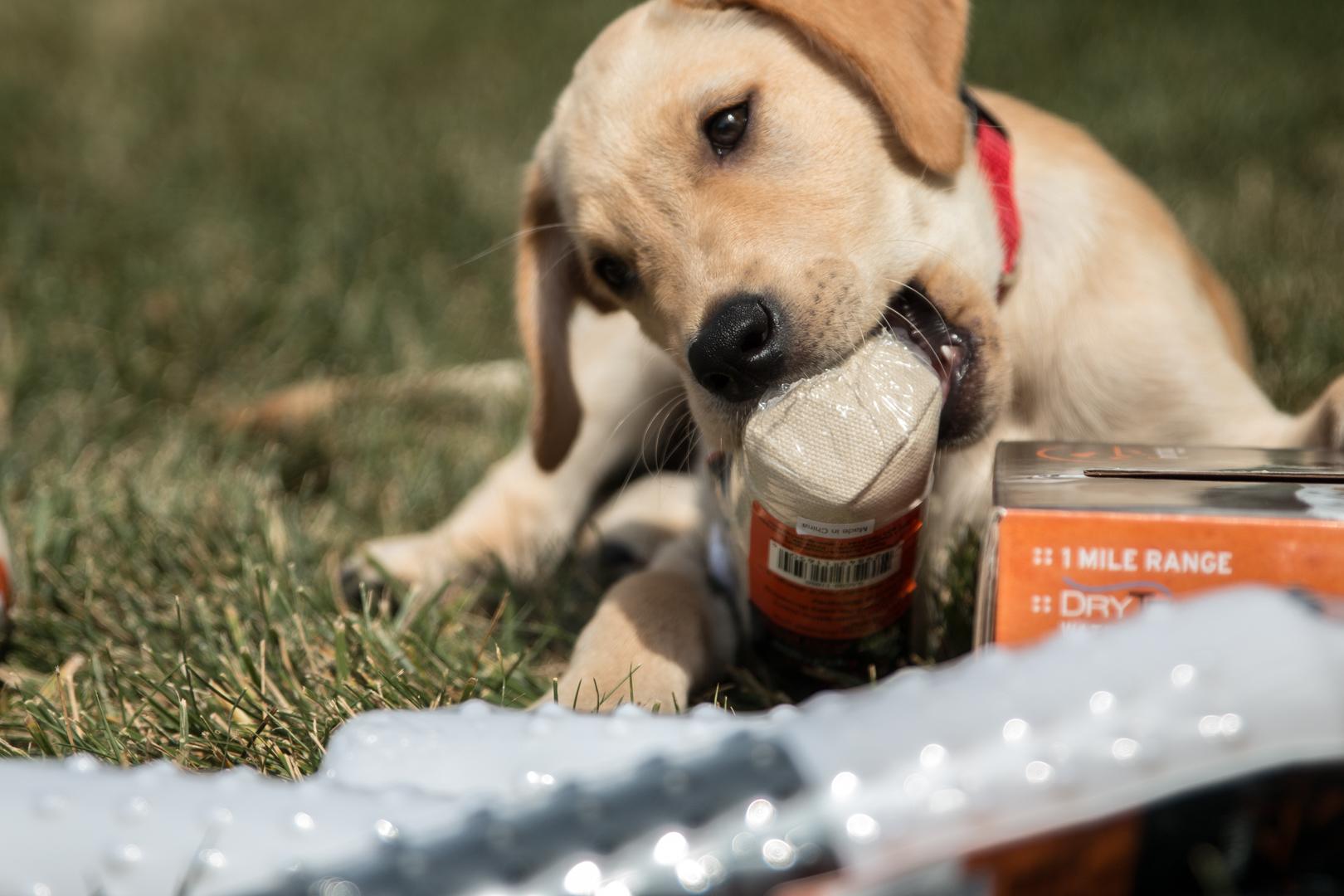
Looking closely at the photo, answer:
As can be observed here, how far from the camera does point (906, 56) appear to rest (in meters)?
2.20

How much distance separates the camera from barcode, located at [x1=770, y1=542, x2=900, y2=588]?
1838 mm

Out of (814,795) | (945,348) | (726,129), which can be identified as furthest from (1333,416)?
(814,795)

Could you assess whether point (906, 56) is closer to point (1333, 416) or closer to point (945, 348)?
point (945, 348)

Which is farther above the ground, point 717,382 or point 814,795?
point 814,795

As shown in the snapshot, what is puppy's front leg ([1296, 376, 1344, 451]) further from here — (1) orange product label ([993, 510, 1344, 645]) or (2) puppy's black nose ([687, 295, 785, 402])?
(2) puppy's black nose ([687, 295, 785, 402])

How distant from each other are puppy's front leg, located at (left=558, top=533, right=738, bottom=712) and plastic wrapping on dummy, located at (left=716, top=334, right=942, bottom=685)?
0.20 metres

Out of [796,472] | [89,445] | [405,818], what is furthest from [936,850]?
[89,445]

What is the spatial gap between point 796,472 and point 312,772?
2.76ft

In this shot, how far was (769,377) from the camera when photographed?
190 centimetres

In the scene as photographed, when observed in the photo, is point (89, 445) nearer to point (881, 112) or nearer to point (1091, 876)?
point (881, 112)

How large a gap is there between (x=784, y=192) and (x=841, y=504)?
64 centimetres

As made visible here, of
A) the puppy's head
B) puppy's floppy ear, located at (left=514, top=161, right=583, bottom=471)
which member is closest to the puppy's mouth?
the puppy's head

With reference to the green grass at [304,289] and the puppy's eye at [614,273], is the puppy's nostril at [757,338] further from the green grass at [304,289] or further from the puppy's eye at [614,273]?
the green grass at [304,289]

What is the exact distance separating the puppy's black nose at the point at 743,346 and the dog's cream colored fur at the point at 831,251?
3 centimetres
